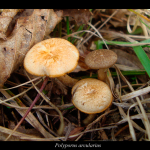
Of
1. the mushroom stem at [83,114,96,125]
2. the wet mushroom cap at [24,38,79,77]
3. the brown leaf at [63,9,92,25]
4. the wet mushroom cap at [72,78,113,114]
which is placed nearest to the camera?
the wet mushroom cap at [24,38,79,77]

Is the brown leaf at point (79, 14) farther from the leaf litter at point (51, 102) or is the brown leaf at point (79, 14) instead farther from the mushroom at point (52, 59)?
the mushroom at point (52, 59)

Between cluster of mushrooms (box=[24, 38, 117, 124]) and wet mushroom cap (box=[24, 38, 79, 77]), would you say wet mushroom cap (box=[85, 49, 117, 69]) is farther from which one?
wet mushroom cap (box=[24, 38, 79, 77])

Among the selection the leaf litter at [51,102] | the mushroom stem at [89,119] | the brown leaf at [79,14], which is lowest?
the mushroom stem at [89,119]

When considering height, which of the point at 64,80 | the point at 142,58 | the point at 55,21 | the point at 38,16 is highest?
the point at 38,16

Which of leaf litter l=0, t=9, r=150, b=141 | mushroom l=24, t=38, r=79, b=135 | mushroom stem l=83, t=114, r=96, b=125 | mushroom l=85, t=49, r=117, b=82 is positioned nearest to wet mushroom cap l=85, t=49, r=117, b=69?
mushroom l=85, t=49, r=117, b=82

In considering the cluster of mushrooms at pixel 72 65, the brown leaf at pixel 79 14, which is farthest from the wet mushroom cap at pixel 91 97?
the brown leaf at pixel 79 14
